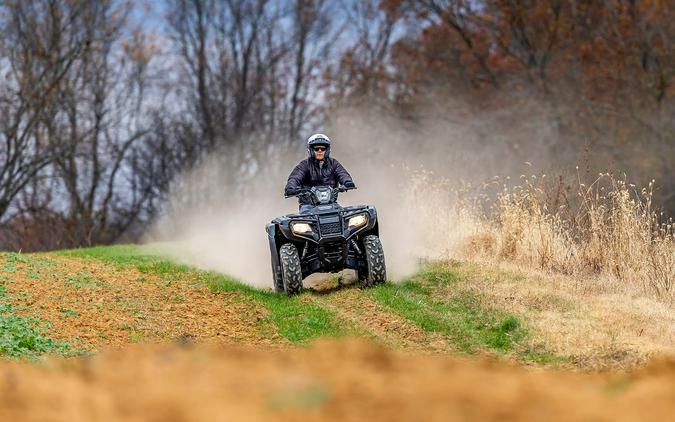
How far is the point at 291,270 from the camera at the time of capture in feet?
44.5

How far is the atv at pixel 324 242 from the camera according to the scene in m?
13.5

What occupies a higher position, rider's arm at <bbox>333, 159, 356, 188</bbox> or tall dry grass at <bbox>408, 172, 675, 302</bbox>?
rider's arm at <bbox>333, 159, 356, 188</bbox>

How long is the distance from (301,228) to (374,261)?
110cm

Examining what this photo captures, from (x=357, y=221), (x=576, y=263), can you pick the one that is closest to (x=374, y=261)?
(x=357, y=221)

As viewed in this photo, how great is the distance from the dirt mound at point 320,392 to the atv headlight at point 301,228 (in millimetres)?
7880

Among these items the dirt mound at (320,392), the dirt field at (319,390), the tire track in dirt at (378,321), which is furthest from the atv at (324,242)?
the dirt mound at (320,392)

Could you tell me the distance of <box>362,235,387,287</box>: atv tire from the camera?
13.7 m

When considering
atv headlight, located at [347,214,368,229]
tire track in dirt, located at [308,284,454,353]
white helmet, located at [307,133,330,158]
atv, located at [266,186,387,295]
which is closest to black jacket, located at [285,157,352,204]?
white helmet, located at [307,133,330,158]

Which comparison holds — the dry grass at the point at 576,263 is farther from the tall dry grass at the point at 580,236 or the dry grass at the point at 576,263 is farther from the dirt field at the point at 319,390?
the dirt field at the point at 319,390

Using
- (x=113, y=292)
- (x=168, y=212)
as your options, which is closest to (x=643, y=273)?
(x=113, y=292)

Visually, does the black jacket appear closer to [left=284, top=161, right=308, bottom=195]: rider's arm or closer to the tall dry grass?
[left=284, top=161, right=308, bottom=195]: rider's arm

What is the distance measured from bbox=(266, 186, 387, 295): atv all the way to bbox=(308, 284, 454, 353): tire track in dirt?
38 cm

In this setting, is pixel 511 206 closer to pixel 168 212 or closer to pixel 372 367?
pixel 372 367

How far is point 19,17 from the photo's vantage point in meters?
42.2
